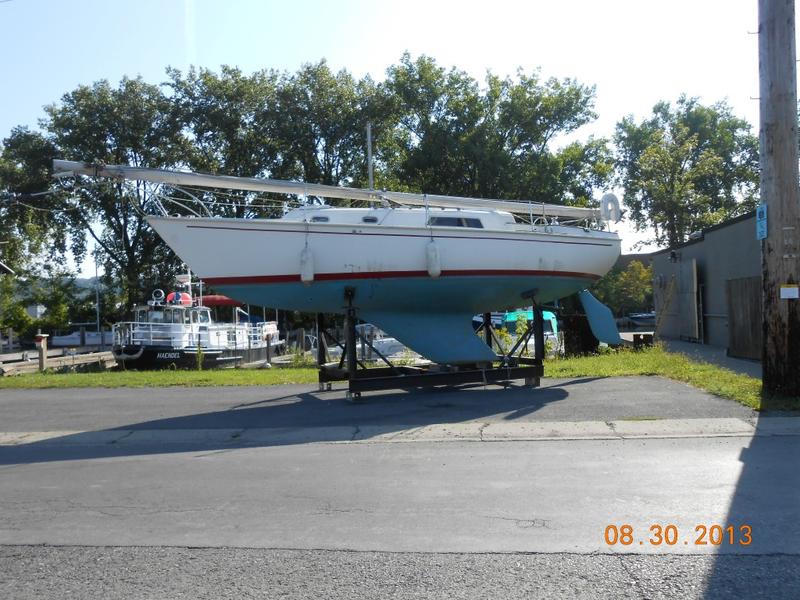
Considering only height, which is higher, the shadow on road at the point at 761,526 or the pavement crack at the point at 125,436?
the pavement crack at the point at 125,436

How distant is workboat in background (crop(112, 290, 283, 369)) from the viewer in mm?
26500

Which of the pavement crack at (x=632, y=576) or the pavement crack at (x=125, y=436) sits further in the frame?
the pavement crack at (x=125, y=436)

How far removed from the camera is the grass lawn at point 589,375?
12614mm

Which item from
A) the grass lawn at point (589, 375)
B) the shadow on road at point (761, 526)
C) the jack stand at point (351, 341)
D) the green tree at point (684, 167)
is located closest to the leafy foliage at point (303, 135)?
the green tree at point (684, 167)

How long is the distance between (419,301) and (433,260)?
1004mm

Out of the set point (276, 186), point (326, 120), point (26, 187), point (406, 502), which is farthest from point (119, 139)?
point (406, 502)

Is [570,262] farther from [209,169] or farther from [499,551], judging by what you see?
[209,169]

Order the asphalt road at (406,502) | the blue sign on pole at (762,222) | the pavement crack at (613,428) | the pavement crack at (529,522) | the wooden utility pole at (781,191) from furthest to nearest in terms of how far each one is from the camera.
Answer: the blue sign on pole at (762,222) < the wooden utility pole at (781,191) < the pavement crack at (613,428) < the pavement crack at (529,522) < the asphalt road at (406,502)

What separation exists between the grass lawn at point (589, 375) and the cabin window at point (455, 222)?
11.9 feet

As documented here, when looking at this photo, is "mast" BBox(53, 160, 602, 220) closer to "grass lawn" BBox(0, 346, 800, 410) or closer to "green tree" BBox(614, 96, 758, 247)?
"grass lawn" BBox(0, 346, 800, 410)

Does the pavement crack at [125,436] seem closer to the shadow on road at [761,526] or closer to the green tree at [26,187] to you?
the shadow on road at [761,526]

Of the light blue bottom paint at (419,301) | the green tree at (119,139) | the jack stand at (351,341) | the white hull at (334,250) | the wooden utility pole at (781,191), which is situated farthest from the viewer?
the green tree at (119,139)

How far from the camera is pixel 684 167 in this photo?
54.2m

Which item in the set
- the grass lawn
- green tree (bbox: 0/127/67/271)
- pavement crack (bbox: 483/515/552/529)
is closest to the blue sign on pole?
the grass lawn
